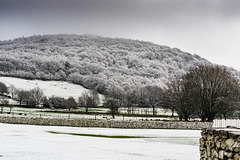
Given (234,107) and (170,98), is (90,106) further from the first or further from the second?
(234,107)

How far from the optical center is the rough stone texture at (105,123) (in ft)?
181

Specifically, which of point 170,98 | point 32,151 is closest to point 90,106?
point 170,98

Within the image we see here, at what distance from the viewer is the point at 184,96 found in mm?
62219

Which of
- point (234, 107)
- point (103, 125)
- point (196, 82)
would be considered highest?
point (196, 82)

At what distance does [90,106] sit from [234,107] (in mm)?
64985

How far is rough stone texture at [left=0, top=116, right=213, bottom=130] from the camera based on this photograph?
55094 mm

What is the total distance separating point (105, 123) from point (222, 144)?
1890 inches

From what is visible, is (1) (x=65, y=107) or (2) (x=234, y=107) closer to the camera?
(2) (x=234, y=107)

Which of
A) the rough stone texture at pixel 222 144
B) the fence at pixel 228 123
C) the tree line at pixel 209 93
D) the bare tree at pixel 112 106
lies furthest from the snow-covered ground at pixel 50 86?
the rough stone texture at pixel 222 144

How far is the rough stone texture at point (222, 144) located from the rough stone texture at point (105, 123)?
4463 centimetres

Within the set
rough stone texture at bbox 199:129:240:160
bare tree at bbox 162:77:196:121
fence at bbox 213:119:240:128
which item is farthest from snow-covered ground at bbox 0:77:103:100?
rough stone texture at bbox 199:129:240:160

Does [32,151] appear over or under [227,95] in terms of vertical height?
under

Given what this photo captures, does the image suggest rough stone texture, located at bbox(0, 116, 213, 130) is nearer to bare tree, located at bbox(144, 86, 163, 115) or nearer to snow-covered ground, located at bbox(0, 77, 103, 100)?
bare tree, located at bbox(144, 86, 163, 115)

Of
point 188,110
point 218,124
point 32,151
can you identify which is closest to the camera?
point 218,124
